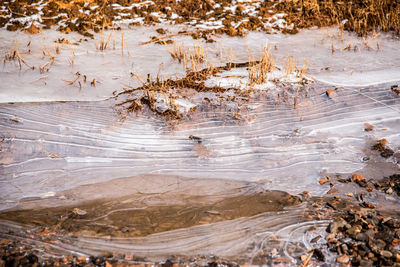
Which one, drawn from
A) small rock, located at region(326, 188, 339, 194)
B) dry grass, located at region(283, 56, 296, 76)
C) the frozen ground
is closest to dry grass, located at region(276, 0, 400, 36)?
the frozen ground

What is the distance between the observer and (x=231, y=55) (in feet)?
14.7

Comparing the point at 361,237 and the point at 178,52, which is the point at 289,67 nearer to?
the point at 178,52

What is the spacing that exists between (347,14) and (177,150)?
4110mm

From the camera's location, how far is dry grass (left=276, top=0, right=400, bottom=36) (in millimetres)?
5230

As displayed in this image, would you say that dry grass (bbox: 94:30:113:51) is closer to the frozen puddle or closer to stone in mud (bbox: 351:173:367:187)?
the frozen puddle

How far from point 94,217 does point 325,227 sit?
162 cm

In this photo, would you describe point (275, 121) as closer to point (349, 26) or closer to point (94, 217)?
point (94, 217)

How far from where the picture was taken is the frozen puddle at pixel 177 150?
2.30 m

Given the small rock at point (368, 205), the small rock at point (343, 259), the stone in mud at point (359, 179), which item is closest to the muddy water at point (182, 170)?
the stone in mud at point (359, 179)

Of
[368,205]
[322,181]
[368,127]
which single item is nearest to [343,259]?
[368,205]

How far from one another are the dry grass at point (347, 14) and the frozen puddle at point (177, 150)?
1030mm

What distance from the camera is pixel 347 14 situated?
5.51 meters

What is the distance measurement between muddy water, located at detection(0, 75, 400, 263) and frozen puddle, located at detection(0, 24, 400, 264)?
11mm

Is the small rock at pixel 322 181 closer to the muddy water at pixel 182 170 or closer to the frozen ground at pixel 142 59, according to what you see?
the muddy water at pixel 182 170
